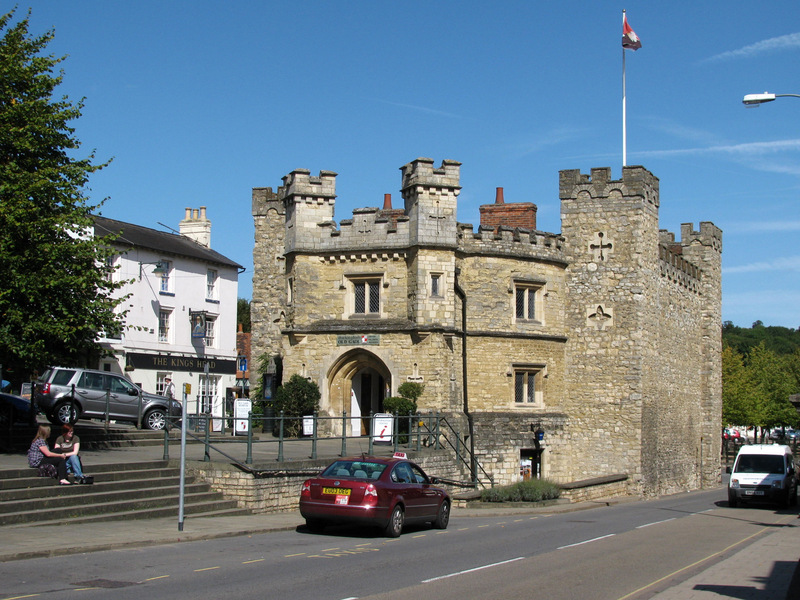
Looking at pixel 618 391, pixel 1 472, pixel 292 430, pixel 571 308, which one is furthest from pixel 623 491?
pixel 1 472

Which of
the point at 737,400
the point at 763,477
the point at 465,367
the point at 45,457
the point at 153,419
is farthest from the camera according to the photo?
the point at 737,400

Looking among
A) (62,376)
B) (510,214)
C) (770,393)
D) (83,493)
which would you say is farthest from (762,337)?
(83,493)

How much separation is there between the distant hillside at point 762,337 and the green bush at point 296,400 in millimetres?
104329

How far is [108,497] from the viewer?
54.8 ft

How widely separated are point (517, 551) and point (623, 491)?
19151 millimetres

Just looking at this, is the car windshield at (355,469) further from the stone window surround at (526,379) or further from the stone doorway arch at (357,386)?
the stone window surround at (526,379)

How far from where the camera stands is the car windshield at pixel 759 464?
27.2m

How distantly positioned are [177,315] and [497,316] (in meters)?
16.2

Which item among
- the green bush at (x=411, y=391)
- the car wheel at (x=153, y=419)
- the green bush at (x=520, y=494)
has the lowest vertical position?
the green bush at (x=520, y=494)

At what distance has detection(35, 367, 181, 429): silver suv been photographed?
2475 cm

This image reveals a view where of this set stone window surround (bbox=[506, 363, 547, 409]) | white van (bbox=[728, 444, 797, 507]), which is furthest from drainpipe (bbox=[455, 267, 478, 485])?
white van (bbox=[728, 444, 797, 507])

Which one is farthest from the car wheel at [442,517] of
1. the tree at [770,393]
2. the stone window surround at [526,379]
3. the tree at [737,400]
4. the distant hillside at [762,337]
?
the distant hillside at [762,337]

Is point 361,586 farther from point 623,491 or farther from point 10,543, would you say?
point 623,491

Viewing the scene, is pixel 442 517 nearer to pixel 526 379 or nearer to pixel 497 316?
pixel 497 316
